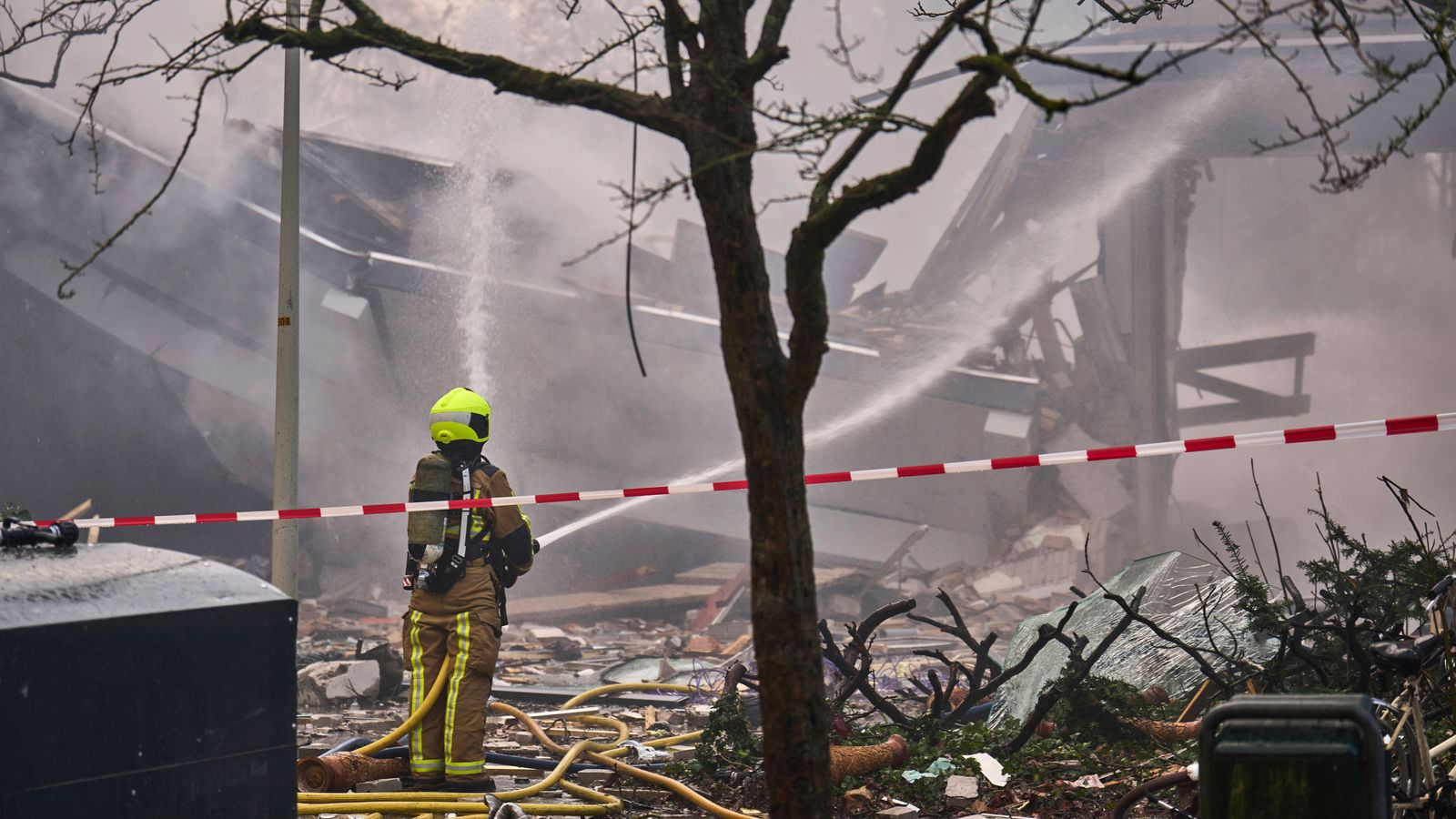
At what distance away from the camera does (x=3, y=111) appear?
15602 millimetres

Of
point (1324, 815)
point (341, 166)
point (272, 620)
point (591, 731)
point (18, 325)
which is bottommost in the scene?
point (591, 731)

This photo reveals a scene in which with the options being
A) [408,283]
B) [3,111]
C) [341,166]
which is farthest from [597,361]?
[3,111]

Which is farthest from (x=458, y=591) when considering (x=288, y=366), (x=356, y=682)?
(x=356, y=682)

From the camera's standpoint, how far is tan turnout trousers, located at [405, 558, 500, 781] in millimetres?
5637

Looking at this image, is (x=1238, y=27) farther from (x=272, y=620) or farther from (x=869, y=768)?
(x=869, y=768)

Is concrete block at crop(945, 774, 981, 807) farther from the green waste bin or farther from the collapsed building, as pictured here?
the collapsed building

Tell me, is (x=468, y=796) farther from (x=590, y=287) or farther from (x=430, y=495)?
(x=590, y=287)

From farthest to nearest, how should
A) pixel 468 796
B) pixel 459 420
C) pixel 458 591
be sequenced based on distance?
pixel 459 420, pixel 458 591, pixel 468 796

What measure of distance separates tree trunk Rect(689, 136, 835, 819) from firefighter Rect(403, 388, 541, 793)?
10.0 ft

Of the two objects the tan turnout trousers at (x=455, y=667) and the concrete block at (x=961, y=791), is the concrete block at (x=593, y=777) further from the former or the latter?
the concrete block at (x=961, y=791)

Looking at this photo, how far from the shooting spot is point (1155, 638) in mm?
6387

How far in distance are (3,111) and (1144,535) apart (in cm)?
1399

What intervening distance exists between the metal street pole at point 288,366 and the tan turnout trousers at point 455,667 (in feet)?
4.21

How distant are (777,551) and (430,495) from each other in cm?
333
